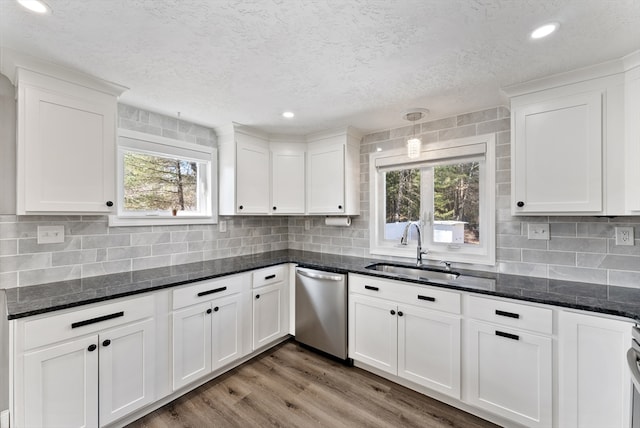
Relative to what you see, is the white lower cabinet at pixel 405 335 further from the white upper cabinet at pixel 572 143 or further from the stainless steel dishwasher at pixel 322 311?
the white upper cabinet at pixel 572 143

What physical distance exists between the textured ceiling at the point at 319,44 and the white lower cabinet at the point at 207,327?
1.55 m

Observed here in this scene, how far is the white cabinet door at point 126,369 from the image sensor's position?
1720 millimetres

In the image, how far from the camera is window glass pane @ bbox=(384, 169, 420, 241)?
9.47ft

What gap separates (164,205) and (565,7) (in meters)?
3.06

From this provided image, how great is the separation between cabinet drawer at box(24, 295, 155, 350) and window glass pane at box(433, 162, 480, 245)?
2.54 metres

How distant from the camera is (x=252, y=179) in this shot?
3.04 meters

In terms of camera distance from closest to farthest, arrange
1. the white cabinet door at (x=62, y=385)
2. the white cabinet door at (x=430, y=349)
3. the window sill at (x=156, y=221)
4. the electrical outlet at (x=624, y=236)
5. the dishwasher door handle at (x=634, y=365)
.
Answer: the dishwasher door handle at (x=634, y=365) < the white cabinet door at (x=62, y=385) < the electrical outlet at (x=624, y=236) < the white cabinet door at (x=430, y=349) < the window sill at (x=156, y=221)

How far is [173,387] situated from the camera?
2.07 metres

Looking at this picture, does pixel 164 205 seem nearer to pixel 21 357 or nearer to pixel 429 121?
pixel 21 357

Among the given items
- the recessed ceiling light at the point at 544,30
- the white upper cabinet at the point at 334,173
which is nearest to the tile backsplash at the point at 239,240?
the white upper cabinet at the point at 334,173

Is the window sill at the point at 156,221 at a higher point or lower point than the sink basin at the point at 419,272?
higher

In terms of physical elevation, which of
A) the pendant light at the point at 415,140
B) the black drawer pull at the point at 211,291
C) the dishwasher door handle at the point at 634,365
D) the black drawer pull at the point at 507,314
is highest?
the pendant light at the point at 415,140

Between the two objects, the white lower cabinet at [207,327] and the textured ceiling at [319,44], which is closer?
the textured ceiling at [319,44]

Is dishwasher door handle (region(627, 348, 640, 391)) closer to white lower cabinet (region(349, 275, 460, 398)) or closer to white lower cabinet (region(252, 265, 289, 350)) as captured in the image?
white lower cabinet (region(349, 275, 460, 398))
